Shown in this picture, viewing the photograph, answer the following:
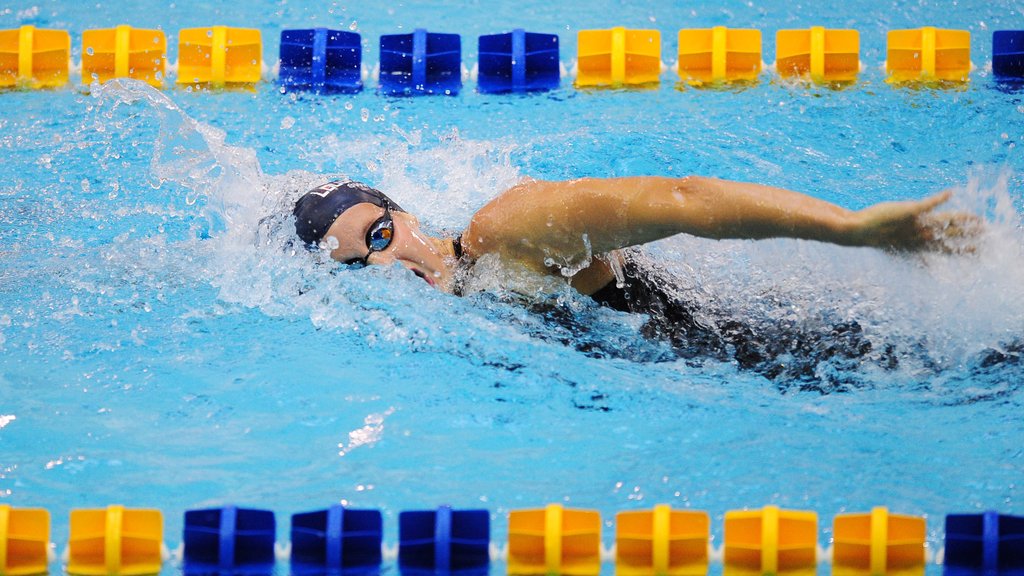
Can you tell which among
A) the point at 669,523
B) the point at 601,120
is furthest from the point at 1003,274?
the point at 601,120

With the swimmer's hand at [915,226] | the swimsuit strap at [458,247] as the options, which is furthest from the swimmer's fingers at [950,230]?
the swimsuit strap at [458,247]

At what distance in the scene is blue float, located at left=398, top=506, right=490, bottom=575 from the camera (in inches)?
85.0

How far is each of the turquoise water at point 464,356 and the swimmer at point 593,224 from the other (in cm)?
8

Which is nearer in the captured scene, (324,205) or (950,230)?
(950,230)

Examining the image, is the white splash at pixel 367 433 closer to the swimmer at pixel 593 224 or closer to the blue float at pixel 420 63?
the swimmer at pixel 593 224

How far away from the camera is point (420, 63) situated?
4.48 meters

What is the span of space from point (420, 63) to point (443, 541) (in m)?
2.73

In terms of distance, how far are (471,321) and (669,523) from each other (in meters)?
0.85

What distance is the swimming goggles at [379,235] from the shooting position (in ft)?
8.93

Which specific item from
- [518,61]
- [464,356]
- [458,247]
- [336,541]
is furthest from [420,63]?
[336,541]

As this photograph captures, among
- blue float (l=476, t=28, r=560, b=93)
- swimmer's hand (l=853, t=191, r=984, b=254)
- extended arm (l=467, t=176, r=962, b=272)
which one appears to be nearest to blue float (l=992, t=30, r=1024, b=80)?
blue float (l=476, t=28, r=560, b=93)

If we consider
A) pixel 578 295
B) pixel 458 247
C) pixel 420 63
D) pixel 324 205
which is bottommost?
pixel 578 295

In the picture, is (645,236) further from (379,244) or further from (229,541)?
(229,541)

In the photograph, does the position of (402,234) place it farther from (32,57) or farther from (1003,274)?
(32,57)
